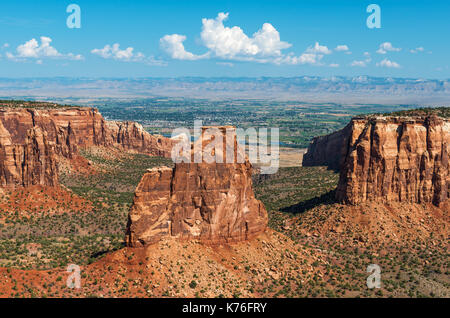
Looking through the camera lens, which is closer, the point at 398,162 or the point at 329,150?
the point at 398,162

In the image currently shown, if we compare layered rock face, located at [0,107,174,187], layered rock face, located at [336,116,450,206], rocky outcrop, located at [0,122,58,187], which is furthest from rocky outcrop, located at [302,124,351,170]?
rocky outcrop, located at [0,122,58,187]

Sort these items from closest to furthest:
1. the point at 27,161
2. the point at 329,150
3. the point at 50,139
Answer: the point at 27,161, the point at 50,139, the point at 329,150

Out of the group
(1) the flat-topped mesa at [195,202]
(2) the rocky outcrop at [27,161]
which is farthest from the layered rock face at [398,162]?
(2) the rocky outcrop at [27,161]

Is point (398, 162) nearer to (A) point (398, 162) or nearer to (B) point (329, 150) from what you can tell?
(A) point (398, 162)

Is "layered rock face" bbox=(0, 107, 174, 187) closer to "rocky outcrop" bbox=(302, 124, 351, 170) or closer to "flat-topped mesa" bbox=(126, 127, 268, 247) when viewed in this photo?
"flat-topped mesa" bbox=(126, 127, 268, 247)

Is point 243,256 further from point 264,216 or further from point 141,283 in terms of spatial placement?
point 141,283

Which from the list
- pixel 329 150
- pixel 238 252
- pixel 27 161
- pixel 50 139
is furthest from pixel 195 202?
pixel 329 150
